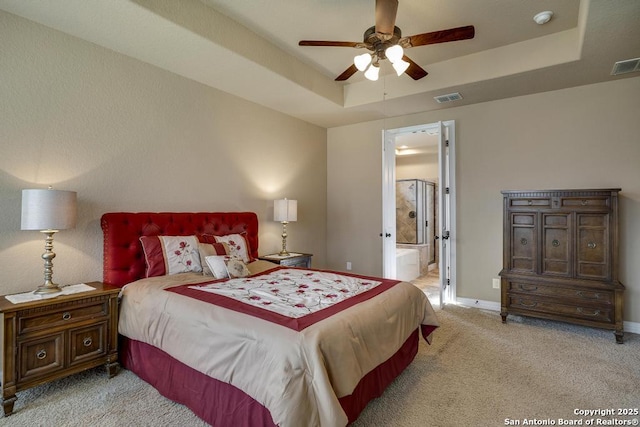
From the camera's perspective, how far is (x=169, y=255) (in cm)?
287

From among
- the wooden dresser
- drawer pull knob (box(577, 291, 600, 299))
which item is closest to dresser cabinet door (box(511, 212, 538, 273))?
the wooden dresser

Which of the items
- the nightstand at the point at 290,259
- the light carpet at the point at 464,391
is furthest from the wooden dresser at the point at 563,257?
the nightstand at the point at 290,259

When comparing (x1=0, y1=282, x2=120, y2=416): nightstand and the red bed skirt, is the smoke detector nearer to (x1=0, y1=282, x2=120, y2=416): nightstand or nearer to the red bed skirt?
the red bed skirt

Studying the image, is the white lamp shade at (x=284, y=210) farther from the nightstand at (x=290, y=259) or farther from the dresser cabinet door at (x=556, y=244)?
the dresser cabinet door at (x=556, y=244)

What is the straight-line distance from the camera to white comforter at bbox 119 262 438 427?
142cm

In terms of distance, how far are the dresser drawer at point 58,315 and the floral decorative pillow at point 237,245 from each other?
117 cm

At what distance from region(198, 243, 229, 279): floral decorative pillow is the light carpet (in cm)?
95

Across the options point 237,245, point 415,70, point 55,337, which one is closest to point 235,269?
point 237,245

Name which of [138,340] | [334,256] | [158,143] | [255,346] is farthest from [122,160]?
[334,256]

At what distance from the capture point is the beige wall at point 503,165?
342cm

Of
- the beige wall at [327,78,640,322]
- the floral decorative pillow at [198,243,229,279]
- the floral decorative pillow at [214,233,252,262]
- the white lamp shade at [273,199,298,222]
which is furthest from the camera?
the white lamp shade at [273,199,298,222]

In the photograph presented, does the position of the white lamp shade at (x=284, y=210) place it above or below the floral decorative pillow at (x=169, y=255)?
above

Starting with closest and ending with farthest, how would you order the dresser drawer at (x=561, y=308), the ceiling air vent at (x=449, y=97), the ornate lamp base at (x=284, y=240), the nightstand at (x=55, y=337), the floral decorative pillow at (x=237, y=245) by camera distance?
the nightstand at (x=55, y=337)
the dresser drawer at (x=561, y=308)
the floral decorative pillow at (x=237, y=245)
the ceiling air vent at (x=449, y=97)
the ornate lamp base at (x=284, y=240)

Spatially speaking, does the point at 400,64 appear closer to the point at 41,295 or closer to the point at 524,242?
the point at 524,242
